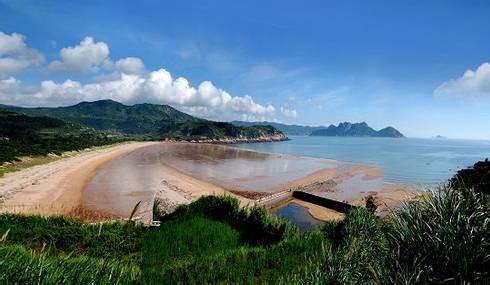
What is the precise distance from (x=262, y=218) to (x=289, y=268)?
749 cm

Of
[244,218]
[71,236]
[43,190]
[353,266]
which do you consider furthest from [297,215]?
[43,190]

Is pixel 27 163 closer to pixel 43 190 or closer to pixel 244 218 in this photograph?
pixel 43 190

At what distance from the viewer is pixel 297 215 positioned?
30.2m

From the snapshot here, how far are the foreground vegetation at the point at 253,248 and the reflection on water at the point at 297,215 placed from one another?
32.9ft

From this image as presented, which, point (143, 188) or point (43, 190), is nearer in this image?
point (43, 190)

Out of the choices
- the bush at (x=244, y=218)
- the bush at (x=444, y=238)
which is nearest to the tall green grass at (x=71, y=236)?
the bush at (x=244, y=218)

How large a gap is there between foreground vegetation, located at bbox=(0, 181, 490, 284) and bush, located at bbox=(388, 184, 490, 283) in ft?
0.06

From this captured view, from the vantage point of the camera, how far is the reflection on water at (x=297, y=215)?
1072 inches

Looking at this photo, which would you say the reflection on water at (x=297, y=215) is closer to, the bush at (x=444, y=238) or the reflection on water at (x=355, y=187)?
the reflection on water at (x=355, y=187)

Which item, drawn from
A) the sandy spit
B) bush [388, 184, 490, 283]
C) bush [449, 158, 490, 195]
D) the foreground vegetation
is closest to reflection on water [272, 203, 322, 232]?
the foreground vegetation

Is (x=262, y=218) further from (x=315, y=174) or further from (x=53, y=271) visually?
(x=315, y=174)

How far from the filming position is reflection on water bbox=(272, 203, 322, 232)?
Answer: 27.2 meters

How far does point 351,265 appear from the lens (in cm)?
682

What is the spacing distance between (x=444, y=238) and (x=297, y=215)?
25.0 meters
